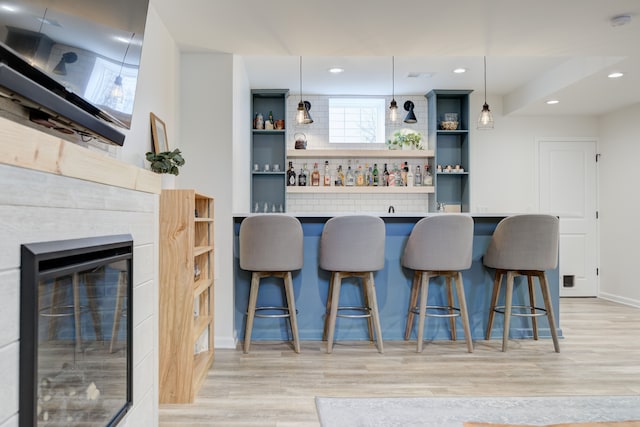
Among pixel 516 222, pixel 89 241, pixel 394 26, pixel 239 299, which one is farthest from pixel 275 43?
pixel 89 241

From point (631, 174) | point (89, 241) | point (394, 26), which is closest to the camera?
point (89, 241)

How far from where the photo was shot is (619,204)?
561 centimetres

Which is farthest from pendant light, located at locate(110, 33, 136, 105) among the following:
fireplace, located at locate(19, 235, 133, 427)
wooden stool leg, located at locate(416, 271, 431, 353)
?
wooden stool leg, located at locate(416, 271, 431, 353)

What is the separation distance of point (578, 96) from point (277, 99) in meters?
3.50

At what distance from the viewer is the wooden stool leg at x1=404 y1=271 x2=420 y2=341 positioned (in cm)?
346

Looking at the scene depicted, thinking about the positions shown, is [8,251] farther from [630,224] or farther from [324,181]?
[630,224]

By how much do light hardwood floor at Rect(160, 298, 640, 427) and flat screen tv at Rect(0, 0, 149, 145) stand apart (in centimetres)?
145

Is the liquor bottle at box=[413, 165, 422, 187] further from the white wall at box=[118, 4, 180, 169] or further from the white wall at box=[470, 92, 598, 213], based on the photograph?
the white wall at box=[118, 4, 180, 169]

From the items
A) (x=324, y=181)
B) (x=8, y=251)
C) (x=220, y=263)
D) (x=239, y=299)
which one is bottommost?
(x=239, y=299)

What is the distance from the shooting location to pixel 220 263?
3482 mm

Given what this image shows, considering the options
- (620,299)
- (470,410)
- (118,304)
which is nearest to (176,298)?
(118,304)

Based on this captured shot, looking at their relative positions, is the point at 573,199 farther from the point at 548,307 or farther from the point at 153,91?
the point at 153,91

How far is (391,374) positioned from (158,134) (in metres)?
2.14

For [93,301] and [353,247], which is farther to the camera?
[353,247]
